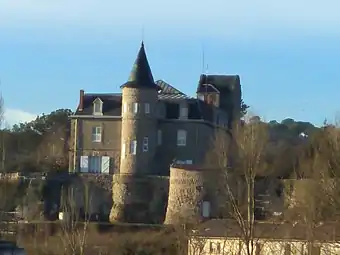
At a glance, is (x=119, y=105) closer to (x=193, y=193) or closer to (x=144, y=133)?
(x=144, y=133)

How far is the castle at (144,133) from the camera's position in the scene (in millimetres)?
54750

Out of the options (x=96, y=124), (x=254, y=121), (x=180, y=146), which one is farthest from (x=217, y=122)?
→ (x=254, y=121)

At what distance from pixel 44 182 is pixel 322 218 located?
25.0 m

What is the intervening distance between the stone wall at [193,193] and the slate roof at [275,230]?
12.8ft

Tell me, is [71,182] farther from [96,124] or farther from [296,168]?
[296,168]

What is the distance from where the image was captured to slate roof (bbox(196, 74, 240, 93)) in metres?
60.7

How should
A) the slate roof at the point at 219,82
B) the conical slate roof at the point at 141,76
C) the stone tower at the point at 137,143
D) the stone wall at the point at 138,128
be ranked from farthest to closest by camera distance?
the slate roof at the point at 219,82 → the stone wall at the point at 138,128 → the conical slate roof at the point at 141,76 → the stone tower at the point at 137,143

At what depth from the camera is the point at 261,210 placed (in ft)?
166

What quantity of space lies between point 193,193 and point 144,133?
598cm

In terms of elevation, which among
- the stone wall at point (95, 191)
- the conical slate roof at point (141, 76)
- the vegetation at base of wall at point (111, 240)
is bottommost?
the vegetation at base of wall at point (111, 240)

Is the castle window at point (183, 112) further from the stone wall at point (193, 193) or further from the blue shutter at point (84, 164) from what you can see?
the stone wall at point (193, 193)

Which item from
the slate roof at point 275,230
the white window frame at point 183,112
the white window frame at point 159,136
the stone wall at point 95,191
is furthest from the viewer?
the white window frame at point 183,112

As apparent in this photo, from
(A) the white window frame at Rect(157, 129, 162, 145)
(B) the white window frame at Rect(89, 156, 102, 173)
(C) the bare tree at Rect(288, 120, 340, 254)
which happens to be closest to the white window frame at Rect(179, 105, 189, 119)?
(A) the white window frame at Rect(157, 129, 162, 145)

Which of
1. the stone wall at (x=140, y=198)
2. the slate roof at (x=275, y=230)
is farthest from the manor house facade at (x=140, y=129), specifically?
the slate roof at (x=275, y=230)
